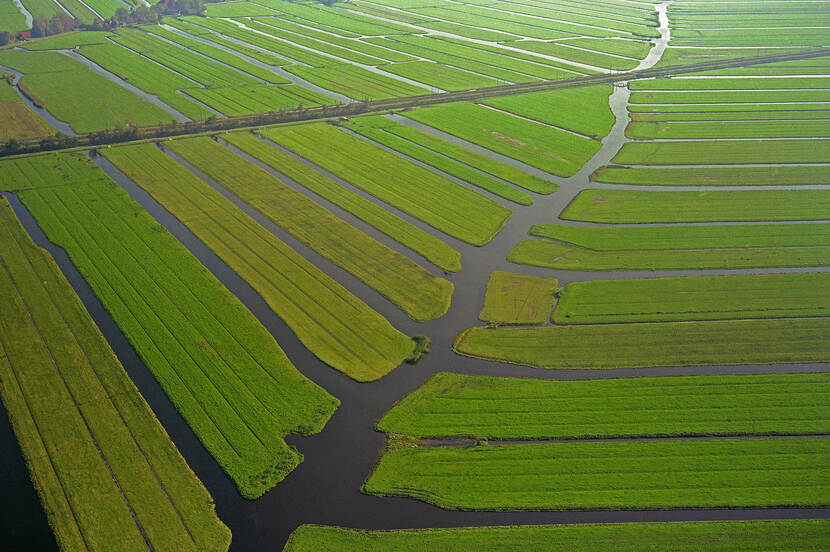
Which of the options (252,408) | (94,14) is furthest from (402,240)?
(94,14)

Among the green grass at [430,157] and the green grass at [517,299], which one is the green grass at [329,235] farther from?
the green grass at [430,157]

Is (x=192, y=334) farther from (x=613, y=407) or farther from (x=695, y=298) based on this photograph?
(x=695, y=298)

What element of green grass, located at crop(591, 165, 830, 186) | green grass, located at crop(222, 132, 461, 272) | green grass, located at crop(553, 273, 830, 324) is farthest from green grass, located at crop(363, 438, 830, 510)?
green grass, located at crop(591, 165, 830, 186)

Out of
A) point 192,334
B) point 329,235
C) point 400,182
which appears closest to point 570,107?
point 400,182

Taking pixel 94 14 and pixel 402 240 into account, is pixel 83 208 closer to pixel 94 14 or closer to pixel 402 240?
pixel 402 240

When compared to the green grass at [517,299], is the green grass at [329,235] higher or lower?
lower

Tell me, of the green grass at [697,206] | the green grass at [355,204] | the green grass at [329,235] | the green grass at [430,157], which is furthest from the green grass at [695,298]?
the green grass at [430,157]

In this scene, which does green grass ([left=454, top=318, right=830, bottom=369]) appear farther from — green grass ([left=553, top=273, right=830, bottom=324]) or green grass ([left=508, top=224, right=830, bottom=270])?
green grass ([left=508, top=224, right=830, bottom=270])

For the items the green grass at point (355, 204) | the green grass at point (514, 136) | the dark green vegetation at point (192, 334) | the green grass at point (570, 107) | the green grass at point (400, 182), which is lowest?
the dark green vegetation at point (192, 334)

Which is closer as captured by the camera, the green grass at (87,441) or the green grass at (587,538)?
the green grass at (587,538)
